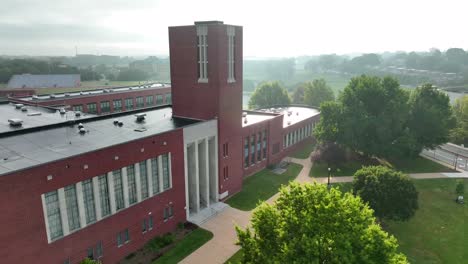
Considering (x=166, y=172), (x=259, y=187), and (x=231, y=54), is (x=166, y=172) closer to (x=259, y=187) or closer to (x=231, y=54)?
(x=231, y=54)

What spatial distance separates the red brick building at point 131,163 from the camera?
24.6 meters

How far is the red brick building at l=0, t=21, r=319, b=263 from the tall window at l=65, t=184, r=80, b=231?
0.08 metres

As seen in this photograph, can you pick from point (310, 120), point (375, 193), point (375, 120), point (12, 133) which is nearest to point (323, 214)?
point (375, 193)

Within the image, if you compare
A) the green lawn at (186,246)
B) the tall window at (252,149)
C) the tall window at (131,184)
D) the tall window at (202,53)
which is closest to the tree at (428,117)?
the tall window at (252,149)

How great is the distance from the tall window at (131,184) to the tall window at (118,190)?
0.91 meters

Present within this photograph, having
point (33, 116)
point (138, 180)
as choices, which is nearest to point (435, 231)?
point (138, 180)

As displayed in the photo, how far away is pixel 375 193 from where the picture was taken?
36.1 metres

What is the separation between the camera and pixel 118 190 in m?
30.8

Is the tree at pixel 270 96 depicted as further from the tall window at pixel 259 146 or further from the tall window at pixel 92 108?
the tall window at pixel 92 108

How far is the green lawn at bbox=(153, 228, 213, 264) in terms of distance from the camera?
31834 mm

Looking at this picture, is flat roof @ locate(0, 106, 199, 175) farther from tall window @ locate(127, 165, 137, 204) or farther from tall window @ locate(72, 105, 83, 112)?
tall window @ locate(72, 105, 83, 112)

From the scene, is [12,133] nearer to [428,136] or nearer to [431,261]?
[431,261]

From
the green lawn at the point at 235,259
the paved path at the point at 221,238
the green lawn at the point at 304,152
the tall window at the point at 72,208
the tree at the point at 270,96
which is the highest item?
the tree at the point at 270,96

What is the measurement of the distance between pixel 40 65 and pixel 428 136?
153 m
